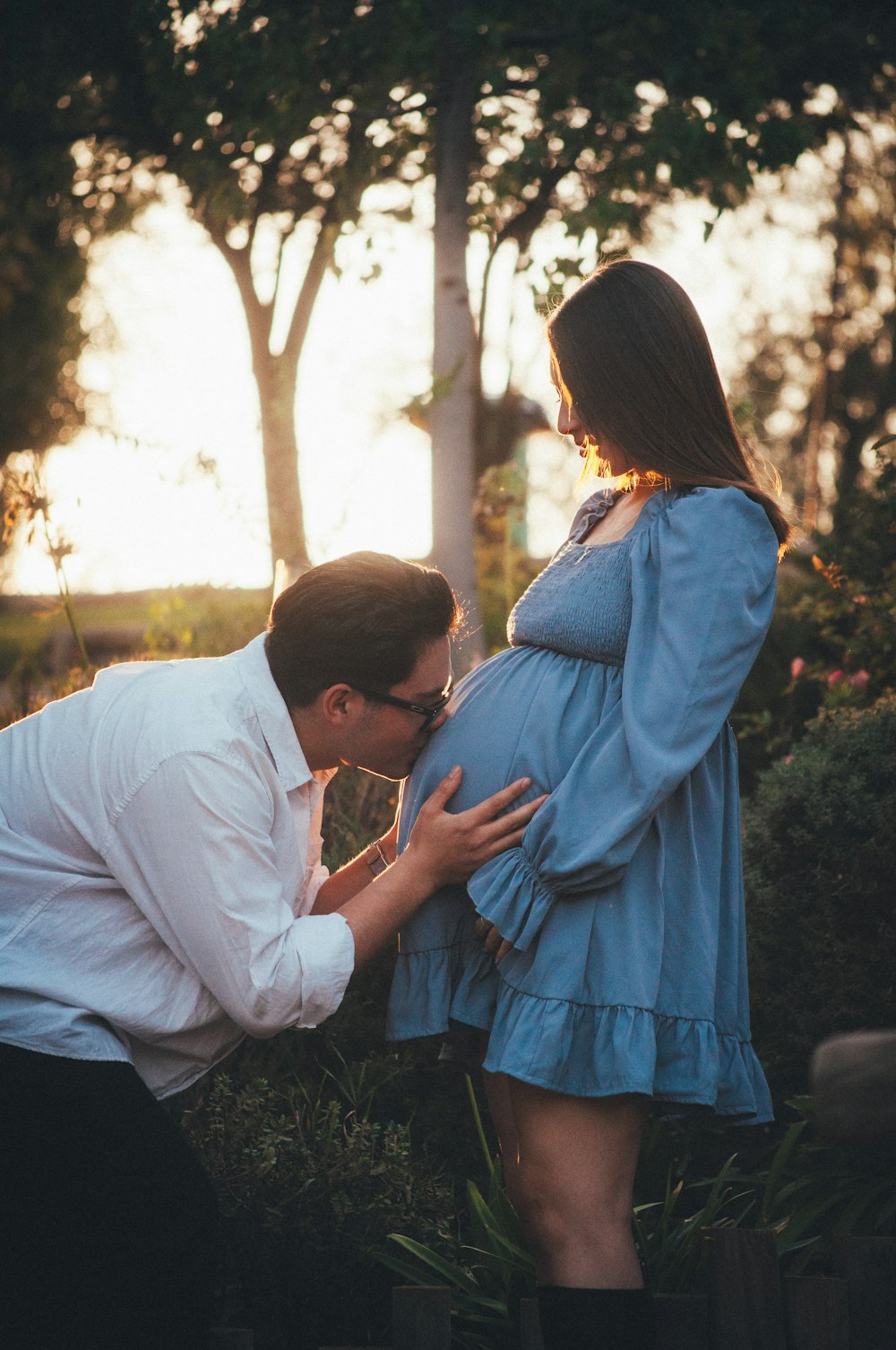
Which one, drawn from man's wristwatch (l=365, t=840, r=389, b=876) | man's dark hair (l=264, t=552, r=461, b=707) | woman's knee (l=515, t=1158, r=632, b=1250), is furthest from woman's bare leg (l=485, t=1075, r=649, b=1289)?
man's dark hair (l=264, t=552, r=461, b=707)

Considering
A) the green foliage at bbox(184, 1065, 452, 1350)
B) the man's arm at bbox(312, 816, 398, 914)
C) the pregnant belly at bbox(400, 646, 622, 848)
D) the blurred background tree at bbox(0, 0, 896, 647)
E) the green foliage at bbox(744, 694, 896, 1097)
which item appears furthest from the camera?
the blurred background tree at bbox(0, 0, 896, 647)

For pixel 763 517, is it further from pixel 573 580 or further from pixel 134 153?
pixel 134 153

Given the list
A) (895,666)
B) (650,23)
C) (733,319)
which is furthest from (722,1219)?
(733,319)

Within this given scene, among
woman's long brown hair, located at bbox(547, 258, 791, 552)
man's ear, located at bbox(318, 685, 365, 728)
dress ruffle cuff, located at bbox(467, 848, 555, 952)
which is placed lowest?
dress ruffle cuff, located at bbox(467, 848, 555, 952)

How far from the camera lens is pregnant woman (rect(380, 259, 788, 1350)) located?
2084 millimetres

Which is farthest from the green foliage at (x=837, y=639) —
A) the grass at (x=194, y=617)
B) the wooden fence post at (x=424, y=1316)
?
the grass at (x=194, y=617)

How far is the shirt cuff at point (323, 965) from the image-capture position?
221 cm

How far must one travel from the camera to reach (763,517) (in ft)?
7.22

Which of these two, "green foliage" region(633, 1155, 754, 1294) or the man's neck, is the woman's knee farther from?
the man's neck

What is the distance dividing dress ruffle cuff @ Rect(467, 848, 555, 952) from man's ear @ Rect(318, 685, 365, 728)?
436 mm

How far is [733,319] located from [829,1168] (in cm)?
2008

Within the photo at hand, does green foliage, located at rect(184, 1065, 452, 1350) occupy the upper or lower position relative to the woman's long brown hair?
lower

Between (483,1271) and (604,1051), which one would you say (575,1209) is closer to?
(604,1051)

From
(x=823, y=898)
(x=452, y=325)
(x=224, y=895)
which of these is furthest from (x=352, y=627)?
(x=452, y=325)
